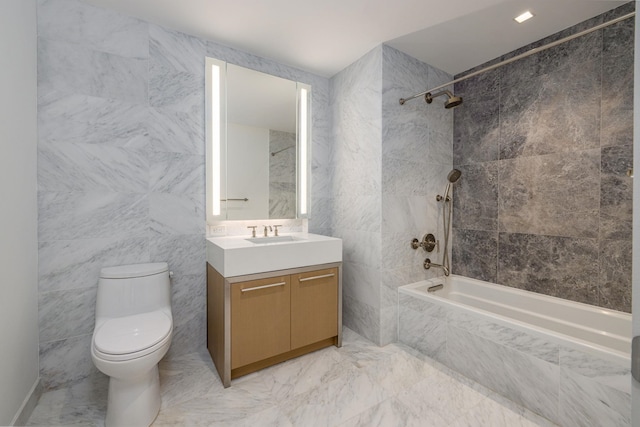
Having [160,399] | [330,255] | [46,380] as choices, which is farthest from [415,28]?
[46,380]

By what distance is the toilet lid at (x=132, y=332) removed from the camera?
134 cm

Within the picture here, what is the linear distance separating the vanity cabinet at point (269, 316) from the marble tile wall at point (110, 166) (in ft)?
1.30

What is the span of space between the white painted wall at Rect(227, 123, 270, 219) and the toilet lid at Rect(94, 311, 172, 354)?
0.94 m

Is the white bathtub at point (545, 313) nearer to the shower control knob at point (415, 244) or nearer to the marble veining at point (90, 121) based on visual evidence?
the shower control knob at point (415, 244)

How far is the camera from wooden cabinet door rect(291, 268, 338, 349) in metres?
2.04

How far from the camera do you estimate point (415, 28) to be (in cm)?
204

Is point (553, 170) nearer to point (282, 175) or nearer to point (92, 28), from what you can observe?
point (282, 175)

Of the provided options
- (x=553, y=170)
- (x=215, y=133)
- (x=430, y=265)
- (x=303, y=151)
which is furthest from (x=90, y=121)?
(x=553, y=170)

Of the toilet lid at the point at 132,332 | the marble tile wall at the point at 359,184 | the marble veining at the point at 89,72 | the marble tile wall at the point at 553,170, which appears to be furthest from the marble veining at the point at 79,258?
the marble tile wall at the point at 553,170

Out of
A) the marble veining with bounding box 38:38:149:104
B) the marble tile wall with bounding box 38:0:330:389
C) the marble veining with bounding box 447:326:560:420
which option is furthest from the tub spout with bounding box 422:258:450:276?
the marble veining with bounding box 38:38:149:104

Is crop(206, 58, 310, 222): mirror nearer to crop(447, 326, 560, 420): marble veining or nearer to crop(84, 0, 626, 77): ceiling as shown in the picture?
crop(84, 0, 626, 77): ceiling

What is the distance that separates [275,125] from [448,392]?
2452 mm

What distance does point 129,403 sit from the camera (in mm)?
1402

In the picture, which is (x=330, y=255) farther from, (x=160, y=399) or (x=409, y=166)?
(x=160, y=399)
